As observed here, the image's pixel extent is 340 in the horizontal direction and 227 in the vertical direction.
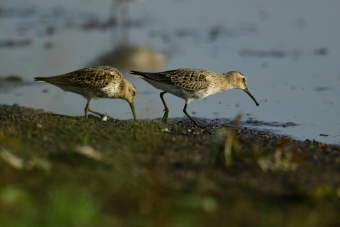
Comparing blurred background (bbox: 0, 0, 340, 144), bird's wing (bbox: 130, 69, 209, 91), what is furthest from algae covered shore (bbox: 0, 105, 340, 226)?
blurred background (bbox: 0, 0, 340, 144)

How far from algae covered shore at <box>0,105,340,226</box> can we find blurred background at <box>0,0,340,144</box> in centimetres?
317

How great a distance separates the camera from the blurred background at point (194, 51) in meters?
11.3

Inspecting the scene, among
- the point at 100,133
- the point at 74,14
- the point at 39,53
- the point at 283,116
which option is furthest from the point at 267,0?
the point at 100,133

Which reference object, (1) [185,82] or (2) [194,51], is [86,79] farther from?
(2) [194,51]

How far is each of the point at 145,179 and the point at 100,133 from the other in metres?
2.13

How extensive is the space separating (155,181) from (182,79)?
16.9 feet

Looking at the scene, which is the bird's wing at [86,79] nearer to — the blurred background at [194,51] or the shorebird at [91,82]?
the shorebird at [91,82]

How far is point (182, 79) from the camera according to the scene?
10039mm

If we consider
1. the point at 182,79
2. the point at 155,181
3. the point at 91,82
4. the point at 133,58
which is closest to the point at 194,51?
the point at 133,58

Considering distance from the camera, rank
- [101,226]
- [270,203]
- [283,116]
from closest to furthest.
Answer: [101,226], [270,203], [283,116]

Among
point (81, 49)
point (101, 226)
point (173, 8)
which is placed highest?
point (173, 8)

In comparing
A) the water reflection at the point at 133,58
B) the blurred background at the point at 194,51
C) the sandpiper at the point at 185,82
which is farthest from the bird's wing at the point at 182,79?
the water reflection at the point at 133,58

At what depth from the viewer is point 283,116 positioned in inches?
426

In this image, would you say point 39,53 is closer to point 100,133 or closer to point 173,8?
point 173,8
